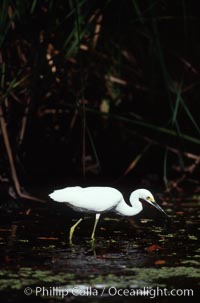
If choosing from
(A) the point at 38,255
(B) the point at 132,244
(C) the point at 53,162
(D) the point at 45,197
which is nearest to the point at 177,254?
(B) the point at 132,244

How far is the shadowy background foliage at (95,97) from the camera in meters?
8.05

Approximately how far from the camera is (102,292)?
478cm

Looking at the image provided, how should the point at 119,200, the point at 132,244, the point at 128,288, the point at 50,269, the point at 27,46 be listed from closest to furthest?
the point at 128,288 < the point at 50,269 < the point at 132,244 < the point at 119,200 < the point at 27,46

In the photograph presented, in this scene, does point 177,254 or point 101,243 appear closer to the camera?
point 177,254

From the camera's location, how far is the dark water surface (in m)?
4.79

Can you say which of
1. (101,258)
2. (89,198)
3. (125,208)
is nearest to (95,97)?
(125,208)

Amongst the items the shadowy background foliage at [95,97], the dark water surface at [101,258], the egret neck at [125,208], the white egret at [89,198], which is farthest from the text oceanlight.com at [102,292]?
the shadowy background foliage at [95,97]

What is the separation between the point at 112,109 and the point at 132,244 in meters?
4.42

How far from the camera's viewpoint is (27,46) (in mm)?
8781

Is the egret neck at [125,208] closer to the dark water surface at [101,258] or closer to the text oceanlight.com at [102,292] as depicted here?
the dark water surface at [101,258]

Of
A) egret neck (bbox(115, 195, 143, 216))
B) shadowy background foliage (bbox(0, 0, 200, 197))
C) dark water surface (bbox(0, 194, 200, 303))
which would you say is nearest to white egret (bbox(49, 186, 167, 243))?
egret neck (bbox(115, 195, 143, 216))

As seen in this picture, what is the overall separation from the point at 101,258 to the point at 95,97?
4877 mm

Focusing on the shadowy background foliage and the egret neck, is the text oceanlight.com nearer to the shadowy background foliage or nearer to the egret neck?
the egret neck

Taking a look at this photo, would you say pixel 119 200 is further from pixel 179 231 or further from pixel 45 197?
Result: pixel 45 197
